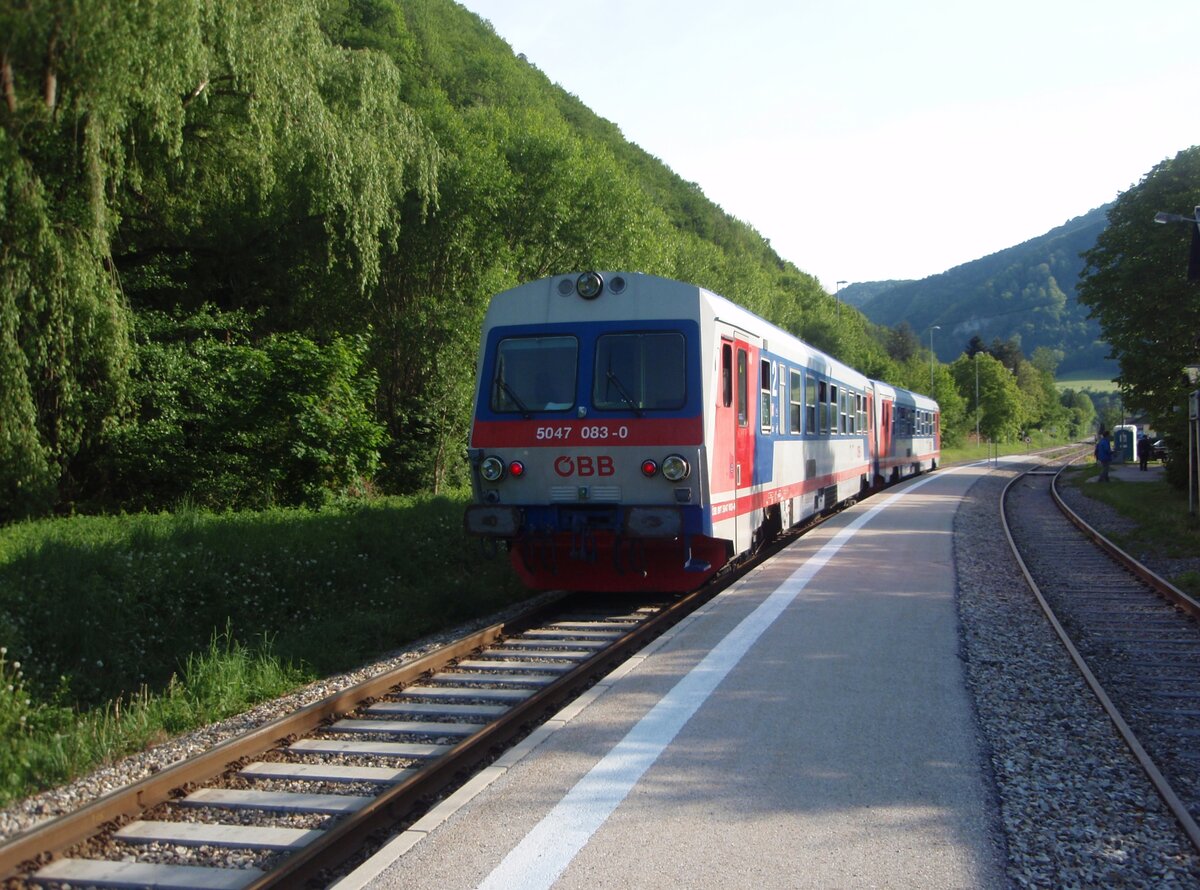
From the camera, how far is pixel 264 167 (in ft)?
48.4

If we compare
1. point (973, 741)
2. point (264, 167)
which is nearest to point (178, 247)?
point (264, 167)

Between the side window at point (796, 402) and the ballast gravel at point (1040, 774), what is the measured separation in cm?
472

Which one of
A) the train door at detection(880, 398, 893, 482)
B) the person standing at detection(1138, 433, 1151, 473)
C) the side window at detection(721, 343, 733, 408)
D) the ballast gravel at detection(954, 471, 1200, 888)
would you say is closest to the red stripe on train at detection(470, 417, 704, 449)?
the side window at detection(721, 343, 733, 408)

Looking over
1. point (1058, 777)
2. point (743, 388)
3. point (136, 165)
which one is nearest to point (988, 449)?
point (743, 388)

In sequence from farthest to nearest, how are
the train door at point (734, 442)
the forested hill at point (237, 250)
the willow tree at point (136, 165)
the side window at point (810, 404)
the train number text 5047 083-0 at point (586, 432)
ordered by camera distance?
the side window at point (810, 404)
the forested hill at point (237, 250)
the willow tree at point (136, 165)
the train door at point (734, 442)
the train number text 5047 083-0 at point (586, 432)

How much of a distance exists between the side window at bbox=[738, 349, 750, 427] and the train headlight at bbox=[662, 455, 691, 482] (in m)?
1.43

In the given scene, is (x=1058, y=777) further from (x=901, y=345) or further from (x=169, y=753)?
(x=901, y=345)

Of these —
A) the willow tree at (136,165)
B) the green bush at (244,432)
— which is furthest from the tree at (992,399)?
the green bush at (244,432)

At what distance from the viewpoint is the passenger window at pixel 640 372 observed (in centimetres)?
984

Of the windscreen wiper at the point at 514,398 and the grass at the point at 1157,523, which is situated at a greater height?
the windscreen wiper at the point at 514,398

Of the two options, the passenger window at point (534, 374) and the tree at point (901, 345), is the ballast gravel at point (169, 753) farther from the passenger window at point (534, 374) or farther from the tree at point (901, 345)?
the tree at point (901, 345)

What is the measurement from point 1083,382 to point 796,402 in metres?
192

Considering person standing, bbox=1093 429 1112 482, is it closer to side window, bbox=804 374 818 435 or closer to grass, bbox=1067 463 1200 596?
grass, bbox=1067 463 1200 596

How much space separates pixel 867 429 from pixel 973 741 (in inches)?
702
